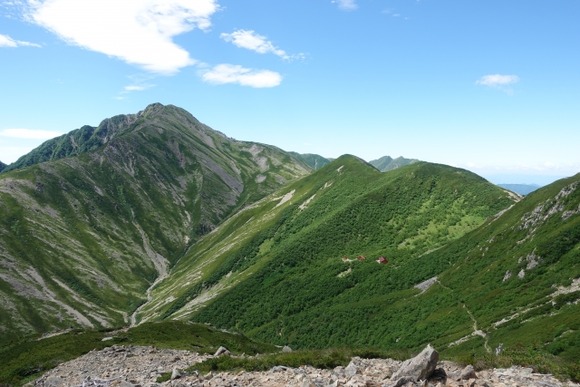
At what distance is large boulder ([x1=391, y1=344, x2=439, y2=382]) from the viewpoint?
713 inches

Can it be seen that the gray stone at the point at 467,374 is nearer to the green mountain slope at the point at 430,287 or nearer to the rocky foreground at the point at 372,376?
the rocky foreground at the point at 372,376

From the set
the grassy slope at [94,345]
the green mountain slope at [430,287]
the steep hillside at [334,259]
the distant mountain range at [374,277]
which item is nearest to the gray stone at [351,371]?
the distant mountain range at [374,277]

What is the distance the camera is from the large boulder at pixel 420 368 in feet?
59.5

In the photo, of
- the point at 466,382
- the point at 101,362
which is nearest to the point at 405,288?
the point at 101,362

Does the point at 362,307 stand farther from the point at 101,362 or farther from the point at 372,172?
the point at 372,172

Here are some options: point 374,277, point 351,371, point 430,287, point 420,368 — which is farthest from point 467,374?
point 374,277

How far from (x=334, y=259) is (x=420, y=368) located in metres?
114

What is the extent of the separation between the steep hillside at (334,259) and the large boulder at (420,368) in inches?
2685

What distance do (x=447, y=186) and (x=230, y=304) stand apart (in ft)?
296

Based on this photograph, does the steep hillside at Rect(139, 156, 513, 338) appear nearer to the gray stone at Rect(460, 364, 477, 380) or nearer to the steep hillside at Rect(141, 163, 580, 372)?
the steep hillside at Rect(141, 163, 580, 372)

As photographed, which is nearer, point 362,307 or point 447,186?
point 362,307

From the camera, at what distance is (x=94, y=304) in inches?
6821

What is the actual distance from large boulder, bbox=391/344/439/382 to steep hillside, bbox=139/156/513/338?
2685 inches

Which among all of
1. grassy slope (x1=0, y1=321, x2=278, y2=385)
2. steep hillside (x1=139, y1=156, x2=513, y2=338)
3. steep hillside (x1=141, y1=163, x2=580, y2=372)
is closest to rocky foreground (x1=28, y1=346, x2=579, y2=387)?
steep hillside (x1=141, y1=163, x2=580, y2=372)
